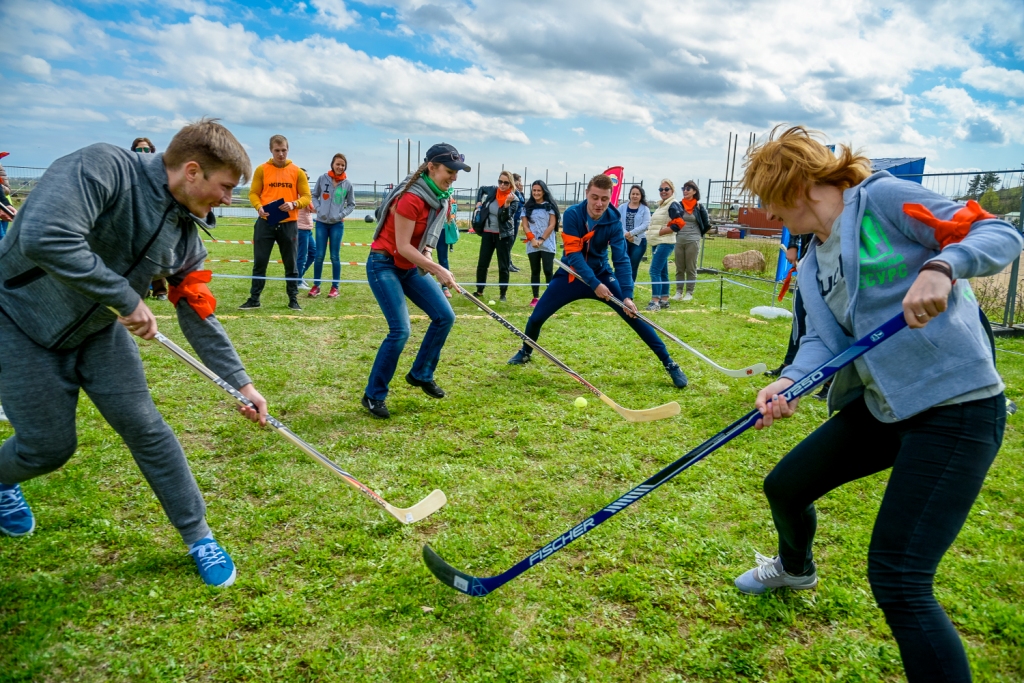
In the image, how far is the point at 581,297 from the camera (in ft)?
20.6

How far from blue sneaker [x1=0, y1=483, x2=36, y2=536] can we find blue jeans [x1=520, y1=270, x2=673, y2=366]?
14.7 feet

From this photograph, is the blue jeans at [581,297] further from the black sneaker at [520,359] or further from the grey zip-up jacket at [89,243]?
the grey zip-up jacket at [89,243]

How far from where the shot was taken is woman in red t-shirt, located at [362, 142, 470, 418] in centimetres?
491

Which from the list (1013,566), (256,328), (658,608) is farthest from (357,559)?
(256,328)

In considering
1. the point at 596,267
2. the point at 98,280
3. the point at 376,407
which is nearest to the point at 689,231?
the point at 596,267

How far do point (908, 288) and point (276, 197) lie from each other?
8.30 m

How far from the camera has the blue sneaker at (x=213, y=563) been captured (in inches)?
116

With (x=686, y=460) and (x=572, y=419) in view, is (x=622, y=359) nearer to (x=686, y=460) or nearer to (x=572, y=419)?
(x=572, y=419)

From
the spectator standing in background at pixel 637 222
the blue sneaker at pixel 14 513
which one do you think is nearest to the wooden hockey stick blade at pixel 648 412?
the blue sneaker at pixel 14 513

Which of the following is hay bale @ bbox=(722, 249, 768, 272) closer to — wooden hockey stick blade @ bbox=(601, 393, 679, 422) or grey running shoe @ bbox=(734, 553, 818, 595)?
wooden hockey stick blade @ bbox=(601, 393, 679, 422)

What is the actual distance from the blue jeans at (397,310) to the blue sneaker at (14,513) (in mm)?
2453

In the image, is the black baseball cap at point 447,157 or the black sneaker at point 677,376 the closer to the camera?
the black baseball cap at point 447,157

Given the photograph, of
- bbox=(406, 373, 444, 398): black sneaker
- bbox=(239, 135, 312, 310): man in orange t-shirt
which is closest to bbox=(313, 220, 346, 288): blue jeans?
bbox=(239, 135, 312, 310): man in orange t-shirt

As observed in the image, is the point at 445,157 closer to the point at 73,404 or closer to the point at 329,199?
the point at 73,404
